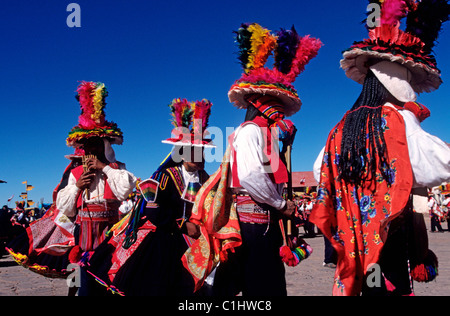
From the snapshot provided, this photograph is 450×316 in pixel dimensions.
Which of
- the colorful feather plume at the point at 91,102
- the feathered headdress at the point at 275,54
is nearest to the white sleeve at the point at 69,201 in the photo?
the colorful feather plume at the point at 91,102

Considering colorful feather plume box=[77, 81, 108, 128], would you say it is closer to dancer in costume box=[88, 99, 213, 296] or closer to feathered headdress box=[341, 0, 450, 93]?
dancer in costume box=[88, 99, 213, 296]

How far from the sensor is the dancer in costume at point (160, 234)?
3.87 meters

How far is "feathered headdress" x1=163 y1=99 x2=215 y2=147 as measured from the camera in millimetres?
4520

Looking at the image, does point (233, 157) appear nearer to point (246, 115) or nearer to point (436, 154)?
point (246, 115)

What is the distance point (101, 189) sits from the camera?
15.5 feet

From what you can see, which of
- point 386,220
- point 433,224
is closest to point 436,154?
point 386,220

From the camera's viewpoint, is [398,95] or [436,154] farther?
[398,95]

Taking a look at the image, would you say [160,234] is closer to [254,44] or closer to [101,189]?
[101,189]

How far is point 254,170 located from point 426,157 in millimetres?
1063

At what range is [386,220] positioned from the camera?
2166mm

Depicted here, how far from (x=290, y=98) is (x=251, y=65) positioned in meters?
0.43

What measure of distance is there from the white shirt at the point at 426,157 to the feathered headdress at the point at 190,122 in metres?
2.60

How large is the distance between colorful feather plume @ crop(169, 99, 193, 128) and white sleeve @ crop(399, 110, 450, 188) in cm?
273
